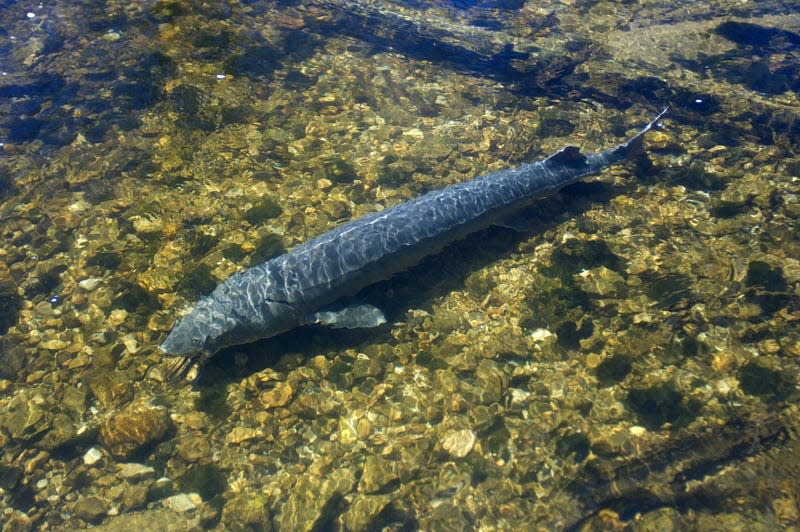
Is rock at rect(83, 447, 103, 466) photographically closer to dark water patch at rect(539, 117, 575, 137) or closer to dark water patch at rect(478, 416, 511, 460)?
dark water patch at rect(478, 416, 511, 460)

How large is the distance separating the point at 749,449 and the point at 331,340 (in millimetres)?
4325

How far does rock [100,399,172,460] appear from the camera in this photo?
16.0 ft

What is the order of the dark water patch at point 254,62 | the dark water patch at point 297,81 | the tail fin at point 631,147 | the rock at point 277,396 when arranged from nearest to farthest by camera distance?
the rock at point 277,396
the tail fin at point 631,147
the dark water patch at point 297,81
the dark water patch at point 254,62

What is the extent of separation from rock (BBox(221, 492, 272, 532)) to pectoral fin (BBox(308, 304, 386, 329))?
1.90 m

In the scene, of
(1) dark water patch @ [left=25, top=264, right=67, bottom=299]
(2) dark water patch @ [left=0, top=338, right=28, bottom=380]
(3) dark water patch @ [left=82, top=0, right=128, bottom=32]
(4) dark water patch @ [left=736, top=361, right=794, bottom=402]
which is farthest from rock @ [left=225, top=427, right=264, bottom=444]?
(3) dark water patch @ [left=82, top=0, right=128, bottom=32]

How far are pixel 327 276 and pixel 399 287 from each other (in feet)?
3.49

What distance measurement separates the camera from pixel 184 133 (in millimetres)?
7965

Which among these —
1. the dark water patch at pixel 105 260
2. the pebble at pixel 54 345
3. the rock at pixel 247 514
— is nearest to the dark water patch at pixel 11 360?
the pebble at pixel 54 345

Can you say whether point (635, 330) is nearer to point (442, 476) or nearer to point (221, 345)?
point (442, 476)

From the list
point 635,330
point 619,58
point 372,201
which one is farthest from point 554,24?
point 635,330

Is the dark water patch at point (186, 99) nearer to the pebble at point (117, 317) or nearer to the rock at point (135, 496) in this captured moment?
the pebble at point (117, 317)

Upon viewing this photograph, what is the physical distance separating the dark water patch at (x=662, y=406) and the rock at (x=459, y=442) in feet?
5.61

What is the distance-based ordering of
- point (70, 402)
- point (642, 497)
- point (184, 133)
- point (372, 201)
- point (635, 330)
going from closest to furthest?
point (642, 497)
point (70, 402)
point (635, 330)
point (372, 201)
point (184, 133)

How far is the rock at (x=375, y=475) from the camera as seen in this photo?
15.0 feet
